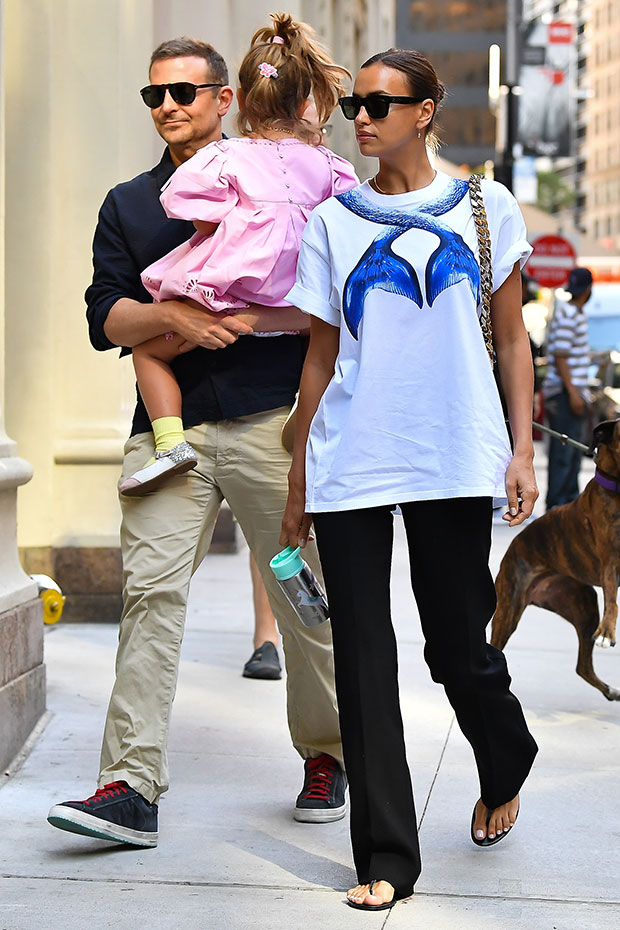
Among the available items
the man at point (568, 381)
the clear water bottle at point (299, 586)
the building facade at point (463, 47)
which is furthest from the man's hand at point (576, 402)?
the building facade at point (463, 47)

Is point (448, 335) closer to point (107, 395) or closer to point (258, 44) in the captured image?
point (258, 44)

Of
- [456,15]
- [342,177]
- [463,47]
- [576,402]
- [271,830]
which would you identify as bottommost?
[271,830]

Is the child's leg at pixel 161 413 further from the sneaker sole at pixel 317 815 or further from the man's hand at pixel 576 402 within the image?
the man's hand at pixel 576 402

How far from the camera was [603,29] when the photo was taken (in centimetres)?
17288

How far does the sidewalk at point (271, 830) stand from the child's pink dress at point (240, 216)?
1.56 metres

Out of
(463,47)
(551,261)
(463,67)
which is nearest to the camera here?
(551,261)

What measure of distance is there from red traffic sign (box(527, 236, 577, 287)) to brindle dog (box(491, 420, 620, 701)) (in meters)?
16.5

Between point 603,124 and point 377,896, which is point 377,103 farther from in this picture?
point 603,124

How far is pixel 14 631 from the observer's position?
17.1 ft

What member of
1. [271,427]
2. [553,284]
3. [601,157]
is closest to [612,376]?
[553,284]

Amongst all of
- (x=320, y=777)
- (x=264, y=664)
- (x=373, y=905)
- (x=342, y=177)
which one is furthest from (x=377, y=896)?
(x=264, y=664)

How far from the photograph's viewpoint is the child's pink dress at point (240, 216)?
13.5 feet

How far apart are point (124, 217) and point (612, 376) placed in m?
23.9

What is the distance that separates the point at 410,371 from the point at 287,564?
64 cm
